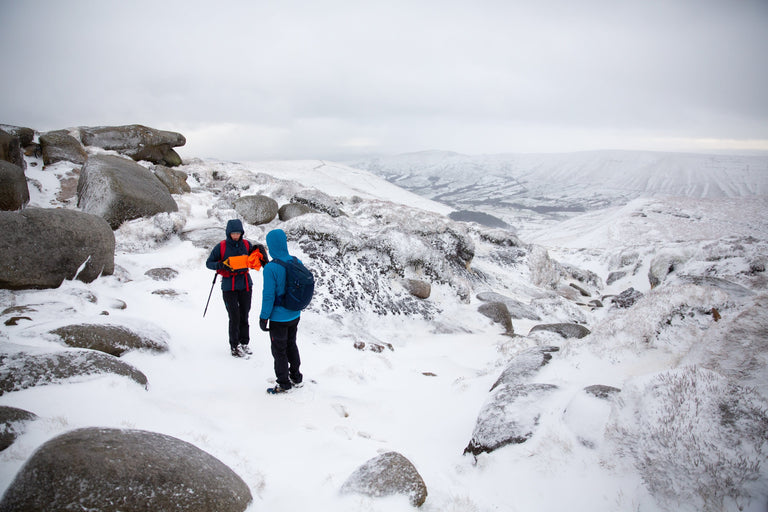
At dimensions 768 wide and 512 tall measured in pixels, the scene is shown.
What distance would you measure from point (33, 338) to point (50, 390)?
85.3 inches

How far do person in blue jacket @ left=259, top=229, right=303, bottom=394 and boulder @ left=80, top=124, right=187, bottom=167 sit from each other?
29.4m

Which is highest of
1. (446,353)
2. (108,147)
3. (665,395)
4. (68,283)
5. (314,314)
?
(108,147)

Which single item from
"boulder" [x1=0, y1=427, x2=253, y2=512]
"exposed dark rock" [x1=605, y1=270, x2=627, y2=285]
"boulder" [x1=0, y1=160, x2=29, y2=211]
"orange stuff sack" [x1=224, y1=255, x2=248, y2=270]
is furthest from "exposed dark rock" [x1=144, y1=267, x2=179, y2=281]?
"exposed dark rock" [x1=605, y1=270, x2=627, y2=285]

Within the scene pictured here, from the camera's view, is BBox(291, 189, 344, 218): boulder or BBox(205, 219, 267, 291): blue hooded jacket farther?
BBox(291, 189, 344, 218): boulder

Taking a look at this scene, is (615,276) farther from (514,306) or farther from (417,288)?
(417,288)

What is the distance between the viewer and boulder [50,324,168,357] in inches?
243

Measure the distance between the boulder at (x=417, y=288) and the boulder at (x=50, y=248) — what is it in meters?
11.0

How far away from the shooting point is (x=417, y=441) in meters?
6.37

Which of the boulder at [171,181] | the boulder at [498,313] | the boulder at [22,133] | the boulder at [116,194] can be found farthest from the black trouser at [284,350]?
the boulder at [22,133]

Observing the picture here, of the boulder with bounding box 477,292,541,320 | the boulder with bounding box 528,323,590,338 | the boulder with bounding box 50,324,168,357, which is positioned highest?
the boulder with bounding box 50,324,168,357

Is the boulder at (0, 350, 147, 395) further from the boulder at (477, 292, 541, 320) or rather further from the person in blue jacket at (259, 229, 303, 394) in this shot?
the boulder at (477, 292, 541, 320)

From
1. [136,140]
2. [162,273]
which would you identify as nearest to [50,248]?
[162,273]

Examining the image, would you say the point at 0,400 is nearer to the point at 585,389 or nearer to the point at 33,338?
the point at 33,338

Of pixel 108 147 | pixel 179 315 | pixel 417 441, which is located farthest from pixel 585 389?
pixel 108 147
